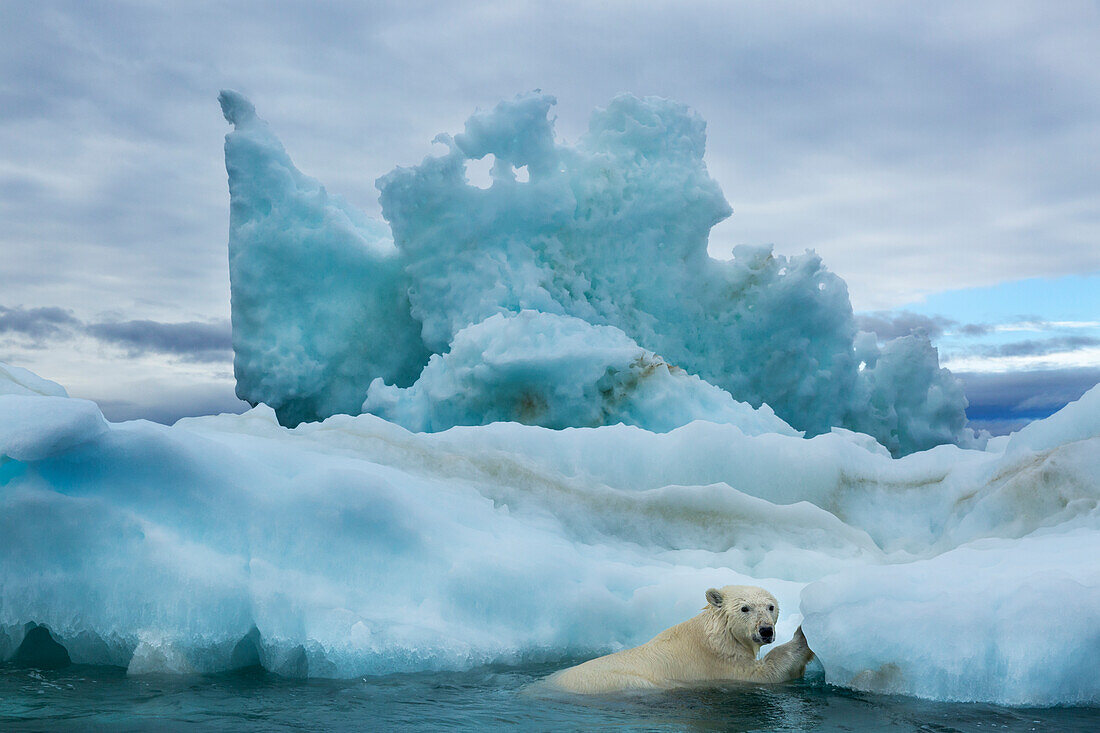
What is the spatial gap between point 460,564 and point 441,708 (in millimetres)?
1432

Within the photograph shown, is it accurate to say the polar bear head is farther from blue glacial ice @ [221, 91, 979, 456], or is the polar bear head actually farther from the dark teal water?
blue glacial ice @ [221, 91, 979, 456]

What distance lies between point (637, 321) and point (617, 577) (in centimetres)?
719

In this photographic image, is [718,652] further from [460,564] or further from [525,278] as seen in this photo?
[525,278]

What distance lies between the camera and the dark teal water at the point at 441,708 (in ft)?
13.2

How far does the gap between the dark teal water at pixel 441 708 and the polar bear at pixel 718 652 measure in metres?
0.16

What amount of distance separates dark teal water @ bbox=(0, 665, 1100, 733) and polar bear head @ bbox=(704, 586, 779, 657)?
0.87 ft

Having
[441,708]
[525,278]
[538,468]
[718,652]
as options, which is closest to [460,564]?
[441,708]

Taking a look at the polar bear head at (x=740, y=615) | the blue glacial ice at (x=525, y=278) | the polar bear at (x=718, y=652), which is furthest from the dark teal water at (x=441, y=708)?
the blue glacial ice at (x=525, y=278)

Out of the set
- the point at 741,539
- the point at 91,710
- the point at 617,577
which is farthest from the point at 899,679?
the point at 91,710

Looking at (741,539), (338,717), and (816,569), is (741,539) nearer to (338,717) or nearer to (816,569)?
(816,569)

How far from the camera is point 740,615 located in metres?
4.96

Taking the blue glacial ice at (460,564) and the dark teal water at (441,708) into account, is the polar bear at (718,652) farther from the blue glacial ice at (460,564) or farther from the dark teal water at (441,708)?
the blue glacial ice at (460,564)

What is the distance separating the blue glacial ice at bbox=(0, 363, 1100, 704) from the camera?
4.75m

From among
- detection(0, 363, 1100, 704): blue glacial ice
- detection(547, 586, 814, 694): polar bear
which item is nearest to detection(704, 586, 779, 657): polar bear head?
detection(547, 586, 814, 694): polar bear
